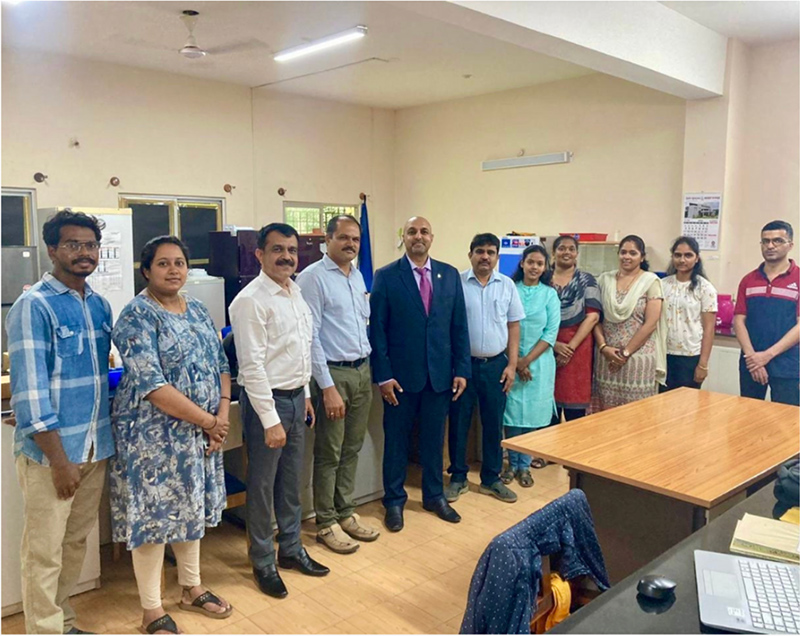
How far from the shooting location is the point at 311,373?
9.52 ft

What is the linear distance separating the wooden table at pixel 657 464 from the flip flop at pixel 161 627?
1402mm

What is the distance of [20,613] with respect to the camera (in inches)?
97.6

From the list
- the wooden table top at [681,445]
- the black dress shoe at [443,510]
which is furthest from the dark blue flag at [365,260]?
the wooden table top at [681,445]

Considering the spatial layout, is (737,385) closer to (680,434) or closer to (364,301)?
(680,434)

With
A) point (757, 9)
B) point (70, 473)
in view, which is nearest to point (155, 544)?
point (70, 473)

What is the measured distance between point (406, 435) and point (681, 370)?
5.83ft

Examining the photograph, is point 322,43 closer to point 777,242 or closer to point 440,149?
point 440,149

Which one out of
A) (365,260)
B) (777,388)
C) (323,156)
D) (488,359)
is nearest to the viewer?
(488,359)

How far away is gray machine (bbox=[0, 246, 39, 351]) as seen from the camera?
509 centimetres

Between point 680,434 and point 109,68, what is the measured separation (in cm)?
587

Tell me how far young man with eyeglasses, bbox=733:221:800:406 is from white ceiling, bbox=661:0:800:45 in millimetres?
1605

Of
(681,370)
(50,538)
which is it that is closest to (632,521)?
(681,370)

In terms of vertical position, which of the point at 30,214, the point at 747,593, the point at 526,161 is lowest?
the point at 747,593

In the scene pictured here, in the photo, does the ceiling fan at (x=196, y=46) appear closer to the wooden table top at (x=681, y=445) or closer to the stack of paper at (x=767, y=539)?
the wooden table top at (x=681, y=445)
